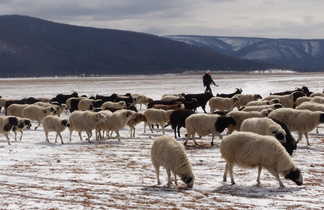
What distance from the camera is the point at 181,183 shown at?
1208cm

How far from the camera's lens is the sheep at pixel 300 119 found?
17250 millimetres

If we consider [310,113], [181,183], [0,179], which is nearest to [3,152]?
[0,179]

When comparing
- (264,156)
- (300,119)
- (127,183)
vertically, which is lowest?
(127,183)

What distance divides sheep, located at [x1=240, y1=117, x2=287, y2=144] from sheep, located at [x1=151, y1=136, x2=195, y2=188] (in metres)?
3.20

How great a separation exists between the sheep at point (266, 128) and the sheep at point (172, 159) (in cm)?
320

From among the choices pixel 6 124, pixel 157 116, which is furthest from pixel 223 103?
pixel 6 124

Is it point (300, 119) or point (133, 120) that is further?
point (133, 120)

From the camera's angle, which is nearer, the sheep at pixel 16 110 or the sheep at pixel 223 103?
the sheep at pixel 16 110

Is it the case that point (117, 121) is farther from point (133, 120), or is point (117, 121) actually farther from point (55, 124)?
point (55, 124)

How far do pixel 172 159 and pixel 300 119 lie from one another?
706 cm

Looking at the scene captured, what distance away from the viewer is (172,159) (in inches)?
459

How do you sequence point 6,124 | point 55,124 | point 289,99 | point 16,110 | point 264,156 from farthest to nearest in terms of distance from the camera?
1. point 289,99
2. point 16,110
3. point 55,124
4. point 6,124
5. point 264,156

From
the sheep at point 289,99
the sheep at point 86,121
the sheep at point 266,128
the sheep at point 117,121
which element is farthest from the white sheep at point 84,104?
the sheep at point 266,128

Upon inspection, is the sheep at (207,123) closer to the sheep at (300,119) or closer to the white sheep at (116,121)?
the sheep at (300,119)
